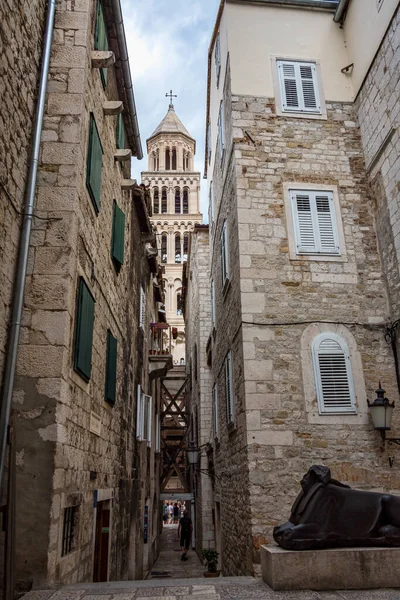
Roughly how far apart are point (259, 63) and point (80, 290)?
737cm

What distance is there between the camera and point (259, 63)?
10836mm

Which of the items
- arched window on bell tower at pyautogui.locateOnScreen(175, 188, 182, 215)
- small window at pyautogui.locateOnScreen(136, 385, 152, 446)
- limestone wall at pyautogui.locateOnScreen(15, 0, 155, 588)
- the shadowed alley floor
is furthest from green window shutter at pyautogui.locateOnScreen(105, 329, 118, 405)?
arched window on bell tower at pyautogui.locateOnScreen(175, 188, 182, 215)

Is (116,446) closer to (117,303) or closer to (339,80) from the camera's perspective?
(117,303)

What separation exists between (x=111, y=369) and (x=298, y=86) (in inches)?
282

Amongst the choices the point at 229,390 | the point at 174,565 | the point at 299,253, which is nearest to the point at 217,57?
the point at 299,253

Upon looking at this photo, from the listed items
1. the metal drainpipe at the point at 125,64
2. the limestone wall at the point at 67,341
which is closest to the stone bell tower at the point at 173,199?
the metal drainpipe at the point at 125,64

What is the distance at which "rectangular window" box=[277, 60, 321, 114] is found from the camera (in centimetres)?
1059

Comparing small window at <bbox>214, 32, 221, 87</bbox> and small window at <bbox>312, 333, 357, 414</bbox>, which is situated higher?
small window at <bbox>214, 32, 221, 87</bbox>

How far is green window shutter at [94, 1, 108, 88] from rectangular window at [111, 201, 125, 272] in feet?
7.06

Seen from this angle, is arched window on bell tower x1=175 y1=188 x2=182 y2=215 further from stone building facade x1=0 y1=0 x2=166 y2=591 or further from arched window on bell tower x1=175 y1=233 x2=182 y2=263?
stone building facade x1=0 y1=0 x2=166 y2=591

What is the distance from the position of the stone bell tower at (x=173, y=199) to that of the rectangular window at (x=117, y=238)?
124ft

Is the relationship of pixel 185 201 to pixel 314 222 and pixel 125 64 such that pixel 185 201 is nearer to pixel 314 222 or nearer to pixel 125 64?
pixel 125 64

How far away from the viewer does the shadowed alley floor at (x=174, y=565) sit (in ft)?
46.2

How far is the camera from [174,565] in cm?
1612
